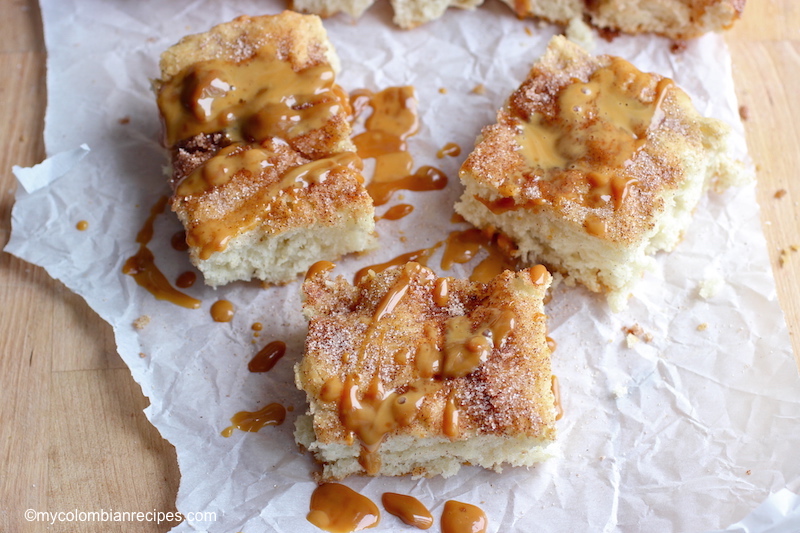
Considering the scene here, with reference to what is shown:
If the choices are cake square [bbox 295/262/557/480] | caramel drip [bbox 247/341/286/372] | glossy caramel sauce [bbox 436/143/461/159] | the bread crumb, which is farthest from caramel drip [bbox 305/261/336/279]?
the bread crumb

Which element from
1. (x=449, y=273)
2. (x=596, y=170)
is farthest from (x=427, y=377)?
(x=596, y=170)

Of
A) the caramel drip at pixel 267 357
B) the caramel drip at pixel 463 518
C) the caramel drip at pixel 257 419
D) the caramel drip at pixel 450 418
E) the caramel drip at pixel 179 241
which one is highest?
the caramel drip at pixel 450 418

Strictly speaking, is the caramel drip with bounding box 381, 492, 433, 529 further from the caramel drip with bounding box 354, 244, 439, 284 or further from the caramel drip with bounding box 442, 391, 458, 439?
the caramel drip with bounding box 354, 244, 439, 284

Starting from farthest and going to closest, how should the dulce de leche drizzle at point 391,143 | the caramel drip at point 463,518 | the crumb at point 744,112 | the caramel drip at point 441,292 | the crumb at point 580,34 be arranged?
1. the crumb at point 580,34
2. the crumb at point 744,112
3. the dulce de leche drizzle at point 391,143
4. the caramel drip at point 441,292
5. the caramel drip at point 463,518

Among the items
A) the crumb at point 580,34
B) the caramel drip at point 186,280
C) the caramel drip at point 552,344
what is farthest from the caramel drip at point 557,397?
the crumb at point 580,34

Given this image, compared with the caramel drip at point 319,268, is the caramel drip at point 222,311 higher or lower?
lower

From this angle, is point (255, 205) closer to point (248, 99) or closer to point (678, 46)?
point (248, 99)

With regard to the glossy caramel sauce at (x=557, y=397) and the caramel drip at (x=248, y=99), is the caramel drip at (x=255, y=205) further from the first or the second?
the glossy caramel sauce at (x=557, y=397)
